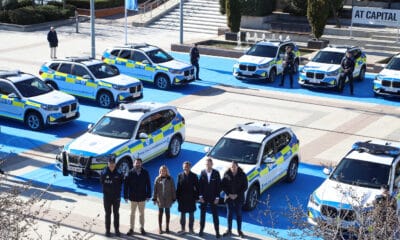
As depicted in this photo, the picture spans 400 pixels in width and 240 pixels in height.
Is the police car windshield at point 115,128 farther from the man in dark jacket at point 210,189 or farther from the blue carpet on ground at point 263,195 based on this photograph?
the man in dark jacket at point 210,189

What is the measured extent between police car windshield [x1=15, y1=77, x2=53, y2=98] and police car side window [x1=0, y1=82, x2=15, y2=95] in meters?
0.18

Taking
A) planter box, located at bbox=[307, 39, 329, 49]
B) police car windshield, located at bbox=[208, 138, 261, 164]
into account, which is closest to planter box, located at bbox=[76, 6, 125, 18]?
planter box, located at bbox=[307, 39, 329, 49]

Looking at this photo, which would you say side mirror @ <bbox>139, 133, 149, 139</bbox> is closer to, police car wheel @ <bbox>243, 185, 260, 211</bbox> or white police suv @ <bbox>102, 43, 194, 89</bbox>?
police car wheel @ <bbox>243, 185, 260, 211</bbox>

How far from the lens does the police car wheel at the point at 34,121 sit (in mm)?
19891

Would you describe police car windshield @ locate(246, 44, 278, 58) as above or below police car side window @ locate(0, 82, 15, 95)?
above

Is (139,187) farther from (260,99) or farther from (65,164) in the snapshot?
(260,99)

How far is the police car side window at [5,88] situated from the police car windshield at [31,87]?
0.60ft

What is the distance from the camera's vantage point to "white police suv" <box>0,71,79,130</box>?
19.9 metres

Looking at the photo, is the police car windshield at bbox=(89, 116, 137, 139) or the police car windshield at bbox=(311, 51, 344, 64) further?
the police car windshield at bbox=(311, 51, 344, 64)

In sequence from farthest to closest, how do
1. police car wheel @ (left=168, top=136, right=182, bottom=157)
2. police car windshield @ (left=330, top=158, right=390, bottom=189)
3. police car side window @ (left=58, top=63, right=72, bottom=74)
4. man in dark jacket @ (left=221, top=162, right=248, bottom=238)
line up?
police car side window @ (left=58, top=63, right=72, bottom=74) < police car wheel @ (left=168, top=136, right=182, bottom=157) < police car windshield @ (left=330, top=158, right=390, bottom=189) < man in dark jacket @ (left=221, top=162, right=248, bottom=238)

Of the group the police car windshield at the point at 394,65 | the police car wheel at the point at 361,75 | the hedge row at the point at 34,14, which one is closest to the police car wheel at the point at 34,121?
the police car windshield at the point at 394,65

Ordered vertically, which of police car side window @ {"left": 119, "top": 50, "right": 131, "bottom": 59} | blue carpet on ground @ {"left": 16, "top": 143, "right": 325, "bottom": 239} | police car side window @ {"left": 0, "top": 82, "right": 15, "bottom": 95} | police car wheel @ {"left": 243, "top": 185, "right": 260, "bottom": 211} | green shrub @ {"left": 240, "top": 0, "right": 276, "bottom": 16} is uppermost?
green shrub @ {"left": 240, "top": 0, "right": 276, "bottom": 16}

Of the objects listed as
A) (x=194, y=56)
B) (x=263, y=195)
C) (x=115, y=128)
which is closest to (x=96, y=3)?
(x=194, y=56)

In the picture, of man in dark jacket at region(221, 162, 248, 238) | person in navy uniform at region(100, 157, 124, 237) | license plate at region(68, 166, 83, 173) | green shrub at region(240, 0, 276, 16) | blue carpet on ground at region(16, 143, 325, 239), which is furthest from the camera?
green shrub at region(240, 0, 276, 16)
